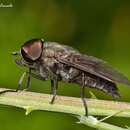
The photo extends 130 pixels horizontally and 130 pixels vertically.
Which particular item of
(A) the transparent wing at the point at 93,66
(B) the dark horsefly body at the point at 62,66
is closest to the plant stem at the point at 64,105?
(A) the transparent wing at the point at 93,66

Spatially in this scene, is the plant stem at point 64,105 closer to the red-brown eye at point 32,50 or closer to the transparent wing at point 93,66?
the transparent wing at point 93,66

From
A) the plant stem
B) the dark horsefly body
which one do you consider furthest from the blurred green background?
the plant stem

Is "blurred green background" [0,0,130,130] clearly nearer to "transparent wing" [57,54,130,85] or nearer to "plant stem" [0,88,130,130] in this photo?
"transparent wing" [57,54,130,85]

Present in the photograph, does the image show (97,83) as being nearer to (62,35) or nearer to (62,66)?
(62,66)

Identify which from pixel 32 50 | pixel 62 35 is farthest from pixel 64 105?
pixel 62 35

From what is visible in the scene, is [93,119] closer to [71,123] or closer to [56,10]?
[71,123]

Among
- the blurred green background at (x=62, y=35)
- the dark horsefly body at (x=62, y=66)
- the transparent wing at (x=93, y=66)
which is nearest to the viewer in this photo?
the transparent wing at (x=93, y=66)

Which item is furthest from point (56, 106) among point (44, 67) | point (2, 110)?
point (2, 110)
